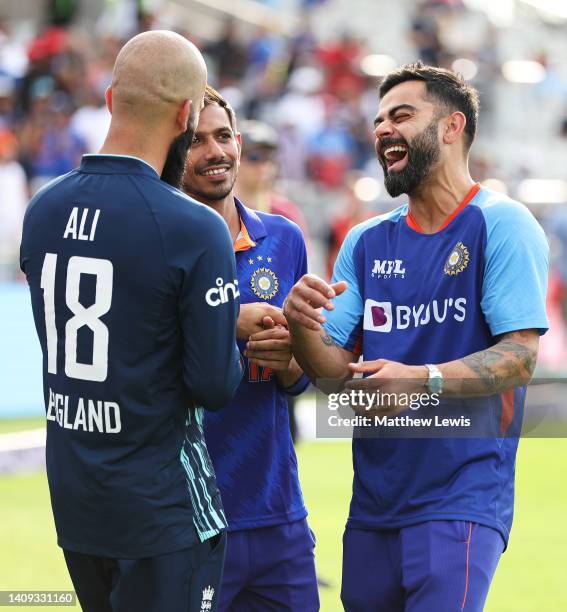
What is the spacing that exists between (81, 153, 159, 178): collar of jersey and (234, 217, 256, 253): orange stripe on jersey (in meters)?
1.03

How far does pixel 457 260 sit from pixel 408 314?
26 centimetres

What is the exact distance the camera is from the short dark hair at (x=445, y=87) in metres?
4.52

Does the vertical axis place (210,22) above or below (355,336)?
above

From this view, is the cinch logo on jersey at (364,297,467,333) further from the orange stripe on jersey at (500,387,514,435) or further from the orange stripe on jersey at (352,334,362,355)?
the orange stripe on jersey at (500,387,514,435)

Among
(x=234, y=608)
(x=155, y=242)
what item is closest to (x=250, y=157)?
(x=234, y=608)

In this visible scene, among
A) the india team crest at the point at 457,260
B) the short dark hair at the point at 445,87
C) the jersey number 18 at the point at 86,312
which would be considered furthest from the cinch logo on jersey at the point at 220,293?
the short dark hair at the point at 445,87

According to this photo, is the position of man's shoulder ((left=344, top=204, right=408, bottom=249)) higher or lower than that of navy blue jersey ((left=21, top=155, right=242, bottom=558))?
higher

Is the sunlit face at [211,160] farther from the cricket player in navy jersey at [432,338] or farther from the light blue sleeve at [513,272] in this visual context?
the light blue sleeve at [513,272]

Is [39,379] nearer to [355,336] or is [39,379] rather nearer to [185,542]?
[355,336]

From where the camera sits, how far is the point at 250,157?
761 cm

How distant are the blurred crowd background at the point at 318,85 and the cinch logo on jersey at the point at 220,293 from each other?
30.9 ft

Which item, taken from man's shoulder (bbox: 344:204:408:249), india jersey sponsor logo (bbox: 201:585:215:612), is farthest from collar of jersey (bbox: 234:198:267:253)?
india jersey sponsor logo (bbox: 201:585:215:612)

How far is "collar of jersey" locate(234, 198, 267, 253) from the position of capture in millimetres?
4582

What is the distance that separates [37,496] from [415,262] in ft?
20.9
